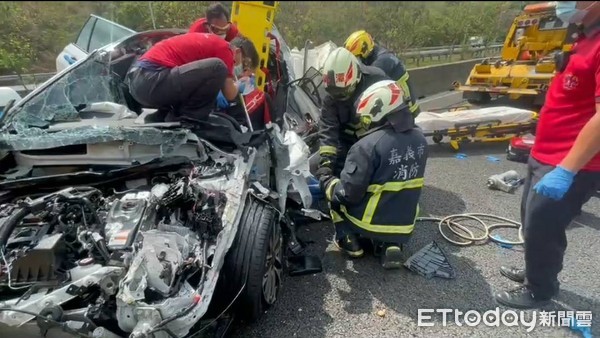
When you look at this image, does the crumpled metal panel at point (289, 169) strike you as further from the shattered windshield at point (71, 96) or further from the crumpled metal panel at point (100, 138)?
the shattered windshield at point (71, 96)

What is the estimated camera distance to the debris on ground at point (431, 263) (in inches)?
111

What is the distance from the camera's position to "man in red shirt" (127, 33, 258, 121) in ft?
8.69

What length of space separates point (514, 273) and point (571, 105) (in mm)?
1216

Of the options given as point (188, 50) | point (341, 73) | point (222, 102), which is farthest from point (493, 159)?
point (188, 50)

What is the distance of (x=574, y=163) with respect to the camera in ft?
6.34

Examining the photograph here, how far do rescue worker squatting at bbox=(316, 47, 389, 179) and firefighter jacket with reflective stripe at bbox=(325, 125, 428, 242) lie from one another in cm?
48

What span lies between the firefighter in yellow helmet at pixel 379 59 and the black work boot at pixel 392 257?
1.75 m

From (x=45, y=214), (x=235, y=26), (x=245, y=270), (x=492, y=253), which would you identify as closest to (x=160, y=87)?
(x=45, y=214)

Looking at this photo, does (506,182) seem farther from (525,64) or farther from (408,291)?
(525,64)

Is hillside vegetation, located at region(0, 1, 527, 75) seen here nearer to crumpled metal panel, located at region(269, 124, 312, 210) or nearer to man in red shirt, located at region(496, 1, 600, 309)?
crumpled metal panel, located at region(269, 124, 312, 210)

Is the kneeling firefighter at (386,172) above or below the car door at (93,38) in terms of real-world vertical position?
below

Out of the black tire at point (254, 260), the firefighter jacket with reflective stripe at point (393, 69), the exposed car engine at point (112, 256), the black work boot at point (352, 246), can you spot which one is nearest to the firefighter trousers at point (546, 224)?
the black work boot at point (352, 246)

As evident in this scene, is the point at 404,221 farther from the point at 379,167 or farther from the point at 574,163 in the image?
the point at 574,163

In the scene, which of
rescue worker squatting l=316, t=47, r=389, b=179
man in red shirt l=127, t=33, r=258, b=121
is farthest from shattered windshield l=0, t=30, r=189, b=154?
rescue worker squatting l=316, t=47, r=389, b=179
